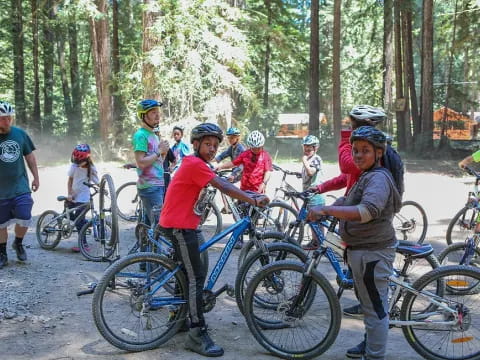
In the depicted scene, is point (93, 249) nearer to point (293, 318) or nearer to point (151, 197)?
point (151, 197)

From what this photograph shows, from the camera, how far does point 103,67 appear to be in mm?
22359

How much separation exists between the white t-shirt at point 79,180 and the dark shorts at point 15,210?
4.33 feet

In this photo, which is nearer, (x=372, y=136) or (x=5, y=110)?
(x=372, y=136)

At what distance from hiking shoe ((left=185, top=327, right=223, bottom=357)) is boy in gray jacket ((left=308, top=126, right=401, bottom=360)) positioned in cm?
129

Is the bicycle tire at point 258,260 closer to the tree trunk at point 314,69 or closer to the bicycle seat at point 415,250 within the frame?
the bicycle seat at point 415,250

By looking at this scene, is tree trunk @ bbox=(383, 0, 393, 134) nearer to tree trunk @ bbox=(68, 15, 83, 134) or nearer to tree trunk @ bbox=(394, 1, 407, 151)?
tree trunk @ bbox=(394, 1, 407, 151)

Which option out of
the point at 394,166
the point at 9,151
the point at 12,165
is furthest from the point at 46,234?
the point at 394,166

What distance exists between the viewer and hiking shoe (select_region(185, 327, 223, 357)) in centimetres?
445

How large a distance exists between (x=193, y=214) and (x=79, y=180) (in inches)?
178

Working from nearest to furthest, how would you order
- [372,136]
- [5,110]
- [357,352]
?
[372,136]
[357,352]
[5,110]

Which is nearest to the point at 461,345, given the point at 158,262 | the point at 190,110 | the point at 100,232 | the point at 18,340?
the point at 158,262

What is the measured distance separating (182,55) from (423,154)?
1054cm

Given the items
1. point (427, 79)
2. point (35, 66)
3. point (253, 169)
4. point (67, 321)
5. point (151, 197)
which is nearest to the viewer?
point (67, 321)

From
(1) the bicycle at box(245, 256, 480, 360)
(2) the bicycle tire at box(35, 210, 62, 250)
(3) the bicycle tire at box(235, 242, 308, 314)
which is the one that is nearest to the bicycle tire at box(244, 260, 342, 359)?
(1) the bicycle at box(245, 256, 480, 360)
